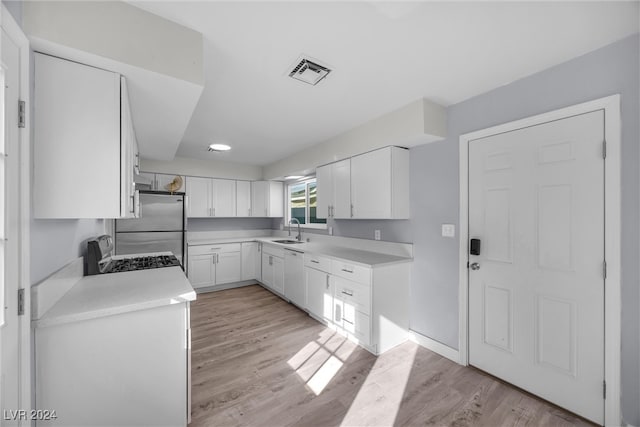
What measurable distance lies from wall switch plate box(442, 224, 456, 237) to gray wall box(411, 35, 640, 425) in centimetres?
6

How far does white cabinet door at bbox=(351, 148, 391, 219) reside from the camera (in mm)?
2730

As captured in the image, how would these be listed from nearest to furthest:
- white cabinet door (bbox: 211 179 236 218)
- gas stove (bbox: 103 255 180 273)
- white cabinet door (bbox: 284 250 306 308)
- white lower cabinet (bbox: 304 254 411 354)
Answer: gas stove (bbox: 103 255 180 273) → white lower cabinet (bbox: 304 254 411 354) → white cabinet door (bbox: 284 250 306 308) → white cabinet door (bbox: 211 179 236 218)

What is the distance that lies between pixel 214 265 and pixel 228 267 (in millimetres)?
247

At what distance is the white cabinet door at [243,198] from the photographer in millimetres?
5094

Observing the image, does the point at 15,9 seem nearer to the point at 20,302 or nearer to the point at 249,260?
the point at 20,302

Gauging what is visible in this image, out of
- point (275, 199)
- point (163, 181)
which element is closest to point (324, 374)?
point (275, 199)

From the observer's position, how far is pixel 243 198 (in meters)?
5.16

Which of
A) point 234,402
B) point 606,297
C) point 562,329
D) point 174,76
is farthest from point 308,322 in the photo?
point 174,76

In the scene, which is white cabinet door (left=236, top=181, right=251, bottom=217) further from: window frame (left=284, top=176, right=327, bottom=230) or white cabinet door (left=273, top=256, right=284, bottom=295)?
white cabinet door (left=273, top=256, right=284, bottom=295)

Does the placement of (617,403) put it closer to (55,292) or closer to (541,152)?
(541,152)

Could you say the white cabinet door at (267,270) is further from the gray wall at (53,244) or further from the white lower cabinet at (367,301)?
the gray wall at (53,244)

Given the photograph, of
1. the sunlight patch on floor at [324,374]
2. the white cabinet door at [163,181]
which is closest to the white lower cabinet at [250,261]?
the white cabinet door at [163,181]

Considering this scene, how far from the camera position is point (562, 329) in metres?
1.79

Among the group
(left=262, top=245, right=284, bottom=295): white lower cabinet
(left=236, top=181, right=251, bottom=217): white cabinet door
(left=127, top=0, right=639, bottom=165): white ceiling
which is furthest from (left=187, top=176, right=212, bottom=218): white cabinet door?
(left=127, top=0, right=639, bottom=165): white ceiling
